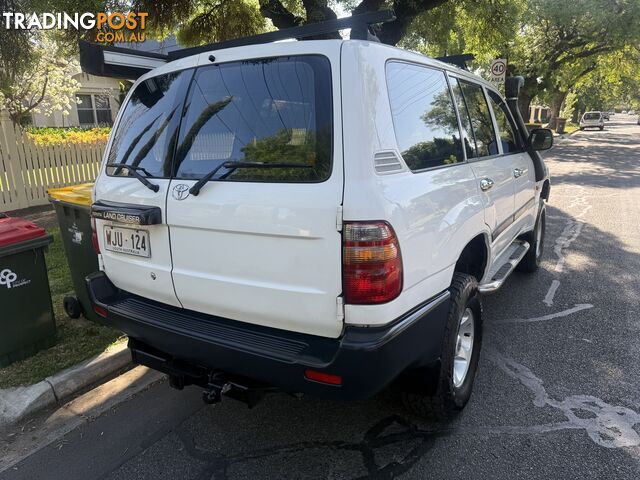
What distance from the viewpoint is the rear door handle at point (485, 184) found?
3125 mm

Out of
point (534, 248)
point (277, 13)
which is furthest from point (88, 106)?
point (534, 248)

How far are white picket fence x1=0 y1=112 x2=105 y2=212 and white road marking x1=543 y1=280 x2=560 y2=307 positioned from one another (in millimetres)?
8661

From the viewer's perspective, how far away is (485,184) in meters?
3.17

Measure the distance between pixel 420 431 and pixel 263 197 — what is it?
66.9 inches

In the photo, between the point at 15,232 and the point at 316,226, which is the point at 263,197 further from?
the point at 15,232

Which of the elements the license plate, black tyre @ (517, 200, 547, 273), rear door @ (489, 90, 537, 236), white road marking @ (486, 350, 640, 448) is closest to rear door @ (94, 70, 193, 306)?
the license plate

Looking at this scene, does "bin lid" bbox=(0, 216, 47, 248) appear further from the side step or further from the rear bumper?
the side step

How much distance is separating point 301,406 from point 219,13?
34.9 feet

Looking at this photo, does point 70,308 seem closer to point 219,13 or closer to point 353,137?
point 353,137

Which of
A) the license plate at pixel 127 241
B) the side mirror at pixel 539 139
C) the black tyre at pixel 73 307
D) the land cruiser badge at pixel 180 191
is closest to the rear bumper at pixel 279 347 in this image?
the license plate at pixel 127 241

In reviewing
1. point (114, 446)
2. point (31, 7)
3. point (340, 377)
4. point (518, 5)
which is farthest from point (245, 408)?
point (518, 5)

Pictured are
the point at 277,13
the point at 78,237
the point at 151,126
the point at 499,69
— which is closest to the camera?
the point at 151,126

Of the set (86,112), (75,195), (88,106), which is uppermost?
(88,106)

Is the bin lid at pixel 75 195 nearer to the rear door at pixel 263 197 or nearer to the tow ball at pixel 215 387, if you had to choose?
the rear door at pixel 263 197
